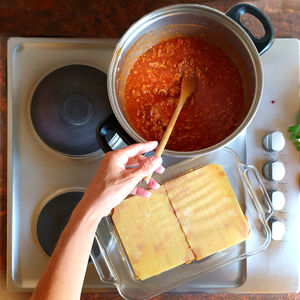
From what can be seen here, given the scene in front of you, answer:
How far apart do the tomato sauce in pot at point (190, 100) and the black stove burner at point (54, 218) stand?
0.29 meters

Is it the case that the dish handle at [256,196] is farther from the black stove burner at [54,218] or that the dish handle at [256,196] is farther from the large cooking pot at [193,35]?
the black stove burner at [54,218]

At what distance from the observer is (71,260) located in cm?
66

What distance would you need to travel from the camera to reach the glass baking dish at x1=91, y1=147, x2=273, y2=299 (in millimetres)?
875

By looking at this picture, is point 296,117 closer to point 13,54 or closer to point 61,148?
point 61,148

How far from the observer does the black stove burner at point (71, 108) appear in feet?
2.97

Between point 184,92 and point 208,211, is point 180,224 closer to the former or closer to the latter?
point 208,211

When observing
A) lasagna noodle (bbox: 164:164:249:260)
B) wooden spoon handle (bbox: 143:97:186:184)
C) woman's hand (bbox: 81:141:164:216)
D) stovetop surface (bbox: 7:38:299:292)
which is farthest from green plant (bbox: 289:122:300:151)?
woman's hand (bbox: 81:141:164:216)

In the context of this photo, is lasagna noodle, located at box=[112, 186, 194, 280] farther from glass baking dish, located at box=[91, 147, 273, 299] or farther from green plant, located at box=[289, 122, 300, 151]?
green plant, located at box=[289, 122, 300, 151]

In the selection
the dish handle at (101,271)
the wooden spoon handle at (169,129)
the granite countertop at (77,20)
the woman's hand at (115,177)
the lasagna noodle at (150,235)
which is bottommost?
the dish handle at (101,271)

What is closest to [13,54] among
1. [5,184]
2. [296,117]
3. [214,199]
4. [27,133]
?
[27,133]

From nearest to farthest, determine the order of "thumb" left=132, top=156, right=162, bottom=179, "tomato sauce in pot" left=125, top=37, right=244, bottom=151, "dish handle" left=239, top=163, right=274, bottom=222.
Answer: "thumb" left=132, top=156, right=162, bottom=179, "tomato sauce in pot" left=125, top=37, right=244, bottom=151, "dish handle" left=239, top=163, right=274, bottom=222

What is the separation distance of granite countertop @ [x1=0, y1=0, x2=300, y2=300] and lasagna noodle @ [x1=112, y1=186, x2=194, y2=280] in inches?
7.9

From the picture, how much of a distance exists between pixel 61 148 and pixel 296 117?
66cm

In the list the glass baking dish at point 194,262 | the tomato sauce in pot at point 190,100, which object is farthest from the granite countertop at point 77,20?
the tomato sauce in pot at point 190,100
